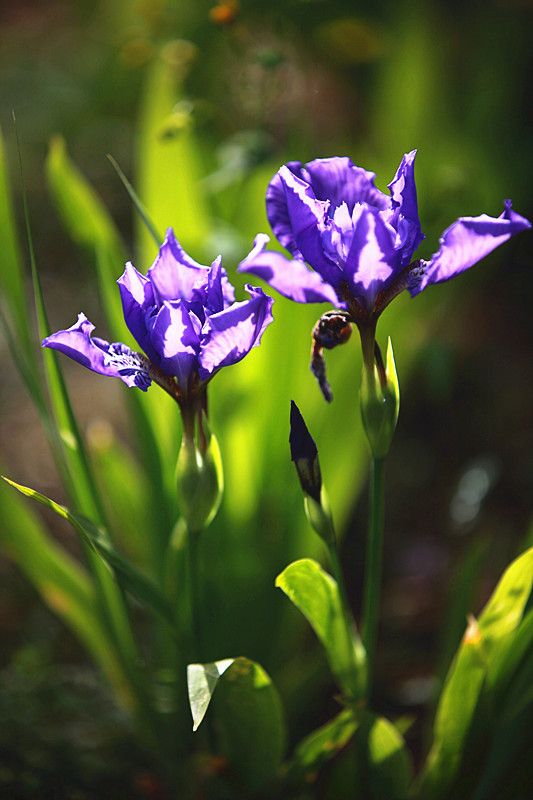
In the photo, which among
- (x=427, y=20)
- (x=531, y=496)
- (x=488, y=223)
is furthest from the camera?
(x=427, y=20)

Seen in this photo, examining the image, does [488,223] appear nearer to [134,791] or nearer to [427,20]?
[134,791]

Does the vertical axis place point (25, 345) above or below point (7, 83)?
below

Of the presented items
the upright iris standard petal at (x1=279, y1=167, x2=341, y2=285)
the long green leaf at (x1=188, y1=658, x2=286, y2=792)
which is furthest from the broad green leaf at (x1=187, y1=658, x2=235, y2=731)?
the upright iris standard petal at (x1=279, y1=167, x2=341, y2=285)

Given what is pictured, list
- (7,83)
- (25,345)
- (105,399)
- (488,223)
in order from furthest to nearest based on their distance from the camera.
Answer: (7,83)
(105,399)
(25,345)
(488,223)

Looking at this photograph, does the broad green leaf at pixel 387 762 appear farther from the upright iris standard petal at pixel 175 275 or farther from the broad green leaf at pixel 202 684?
the upright iris standard petal at pixel 175 275

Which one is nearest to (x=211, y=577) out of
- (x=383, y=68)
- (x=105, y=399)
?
(x=105, y=399)

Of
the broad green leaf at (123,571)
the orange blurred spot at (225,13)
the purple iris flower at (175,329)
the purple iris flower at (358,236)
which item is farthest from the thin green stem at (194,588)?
the orange blurred spot at (225,13)

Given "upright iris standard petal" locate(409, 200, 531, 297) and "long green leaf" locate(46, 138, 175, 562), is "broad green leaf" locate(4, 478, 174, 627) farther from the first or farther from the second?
"upright iris standard petal" locate(409, 200, 531, 297)
